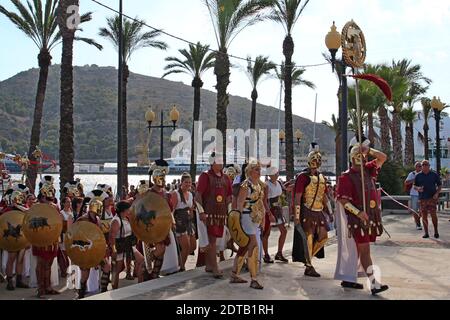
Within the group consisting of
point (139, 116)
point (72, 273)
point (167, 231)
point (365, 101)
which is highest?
point (139, 116)

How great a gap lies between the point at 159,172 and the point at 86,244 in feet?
5.26

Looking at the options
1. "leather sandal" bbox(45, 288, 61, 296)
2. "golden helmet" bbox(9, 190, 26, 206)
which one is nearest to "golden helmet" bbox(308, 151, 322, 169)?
"leather sandal" bbox(45, 288, 61, 296)

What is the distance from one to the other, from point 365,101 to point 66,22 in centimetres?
1805

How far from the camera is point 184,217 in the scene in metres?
10.5

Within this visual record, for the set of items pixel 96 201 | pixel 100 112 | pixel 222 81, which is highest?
pixel 100 112

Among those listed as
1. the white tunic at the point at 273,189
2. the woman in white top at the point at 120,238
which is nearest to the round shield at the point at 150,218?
the woman in white top at the point at 120,238

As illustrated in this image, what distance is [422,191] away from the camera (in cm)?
1449

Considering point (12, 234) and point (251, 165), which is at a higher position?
point (251, 165)

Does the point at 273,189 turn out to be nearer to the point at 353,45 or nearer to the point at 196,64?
the point at 353,45

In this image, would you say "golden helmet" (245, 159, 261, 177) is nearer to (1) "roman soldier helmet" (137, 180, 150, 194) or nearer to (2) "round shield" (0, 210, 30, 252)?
(1) "roman soldier helmet" (137, 180, 150, 194)

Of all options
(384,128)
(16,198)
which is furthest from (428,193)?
(384,128)

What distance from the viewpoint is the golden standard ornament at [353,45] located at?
9.13m

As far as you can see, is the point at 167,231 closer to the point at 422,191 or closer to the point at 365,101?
the point at 422,191
